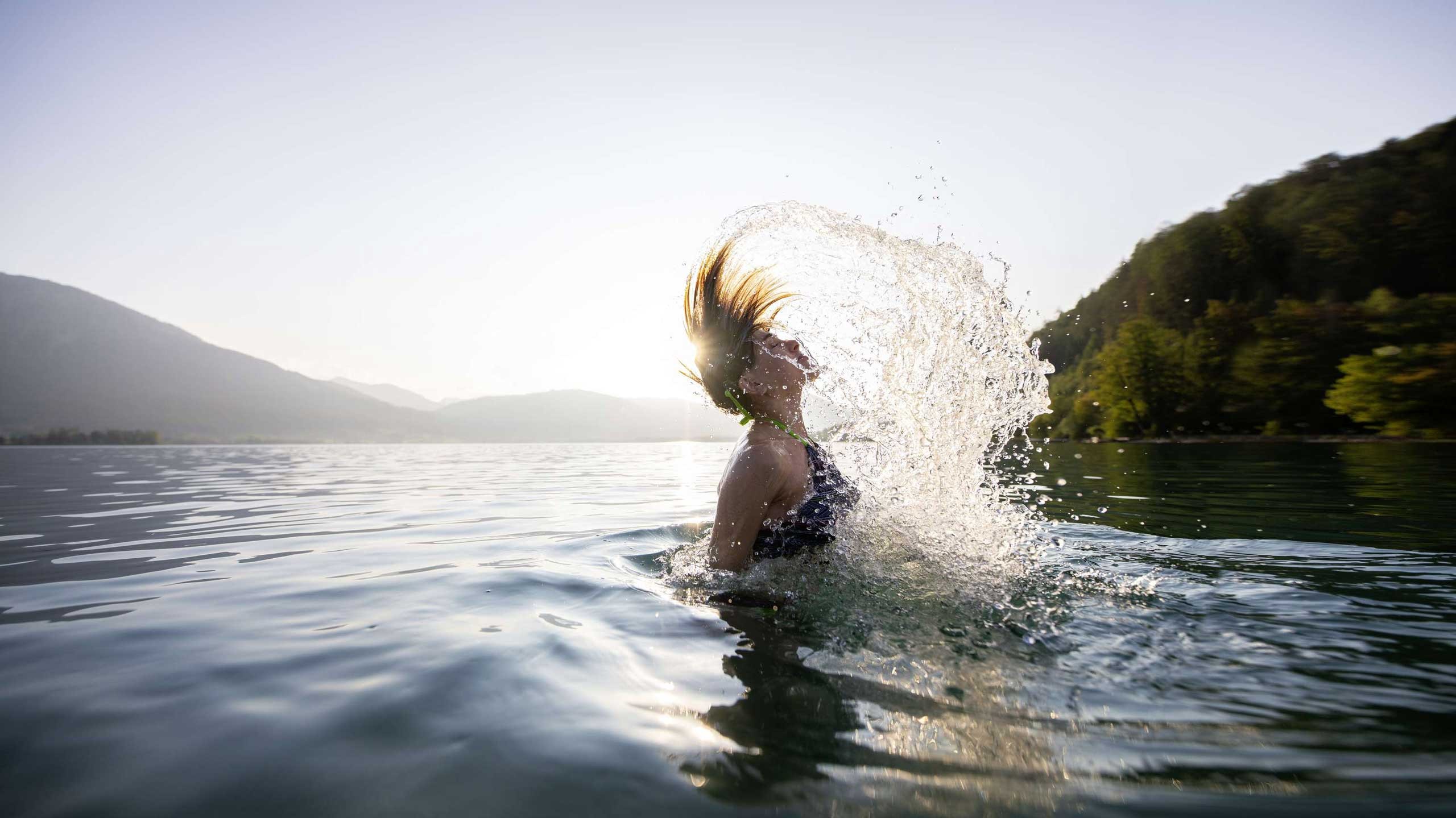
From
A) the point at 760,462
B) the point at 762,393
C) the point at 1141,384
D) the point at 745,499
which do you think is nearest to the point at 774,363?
the point at 762,393

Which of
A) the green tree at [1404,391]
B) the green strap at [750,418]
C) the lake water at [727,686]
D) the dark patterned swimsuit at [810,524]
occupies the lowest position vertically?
the lake water at [727,686]

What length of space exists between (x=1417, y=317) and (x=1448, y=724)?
7617 centimetres

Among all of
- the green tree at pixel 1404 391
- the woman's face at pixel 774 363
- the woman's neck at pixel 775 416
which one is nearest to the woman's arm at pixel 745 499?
the woman's neck at pixel 775 416

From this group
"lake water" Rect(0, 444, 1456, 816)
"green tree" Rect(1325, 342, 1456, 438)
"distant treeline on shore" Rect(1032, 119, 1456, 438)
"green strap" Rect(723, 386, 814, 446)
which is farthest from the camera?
"distant treeline on shore" Rect(1032, 119, 1456, 438)

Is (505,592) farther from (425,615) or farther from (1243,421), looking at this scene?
(1243,421)

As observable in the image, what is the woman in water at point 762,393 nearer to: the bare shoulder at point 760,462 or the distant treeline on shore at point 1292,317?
the bare shoulder at point 760,462

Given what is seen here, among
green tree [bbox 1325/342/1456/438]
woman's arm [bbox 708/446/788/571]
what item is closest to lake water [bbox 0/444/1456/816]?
woman's arm [bbox 708/446/788/571]

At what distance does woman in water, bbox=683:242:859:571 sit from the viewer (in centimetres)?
425

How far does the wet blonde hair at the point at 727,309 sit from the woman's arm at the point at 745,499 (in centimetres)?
67

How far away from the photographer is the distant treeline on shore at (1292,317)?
5109 cm

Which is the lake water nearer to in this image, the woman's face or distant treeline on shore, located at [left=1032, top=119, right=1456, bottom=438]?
the woman's face

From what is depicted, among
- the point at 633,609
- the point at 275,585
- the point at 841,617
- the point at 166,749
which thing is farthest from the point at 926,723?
the point at 275,585

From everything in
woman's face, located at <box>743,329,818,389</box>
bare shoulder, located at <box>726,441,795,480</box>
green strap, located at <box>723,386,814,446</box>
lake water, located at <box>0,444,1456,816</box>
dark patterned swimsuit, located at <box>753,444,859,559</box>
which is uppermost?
woman's face, located at <box>743,329,818,389</box>

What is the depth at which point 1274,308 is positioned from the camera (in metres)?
78.4
